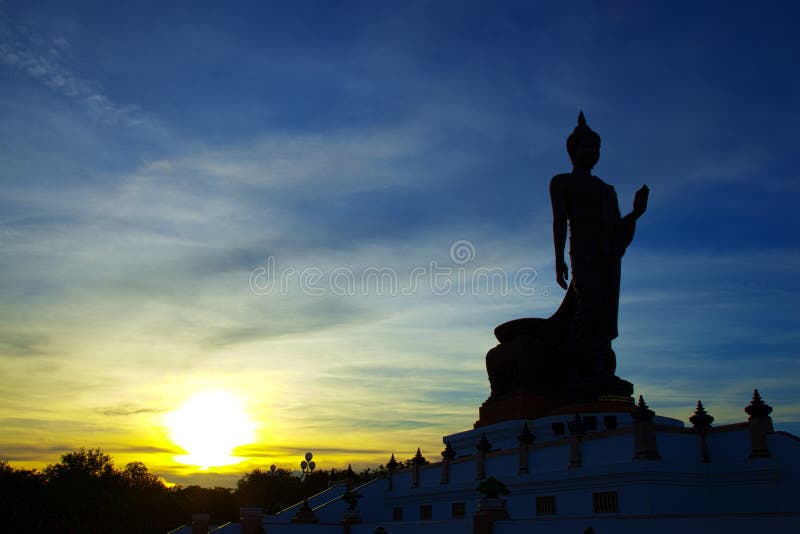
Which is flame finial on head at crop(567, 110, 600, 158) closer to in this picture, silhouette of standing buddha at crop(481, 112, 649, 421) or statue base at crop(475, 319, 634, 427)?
silhouette of standing buddha at crop(481, 112, 649, 421)

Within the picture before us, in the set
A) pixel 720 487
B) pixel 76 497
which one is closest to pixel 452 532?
pixel 720 487

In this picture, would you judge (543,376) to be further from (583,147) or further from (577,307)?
(583,147)

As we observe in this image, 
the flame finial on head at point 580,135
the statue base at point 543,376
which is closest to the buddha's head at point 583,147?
the flame finial on head at point 580,135

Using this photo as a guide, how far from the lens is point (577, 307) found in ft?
112

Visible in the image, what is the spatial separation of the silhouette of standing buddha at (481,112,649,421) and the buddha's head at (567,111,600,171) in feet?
0.16

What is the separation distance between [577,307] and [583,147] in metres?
7.61

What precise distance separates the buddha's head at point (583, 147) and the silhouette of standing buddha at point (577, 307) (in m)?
0.05

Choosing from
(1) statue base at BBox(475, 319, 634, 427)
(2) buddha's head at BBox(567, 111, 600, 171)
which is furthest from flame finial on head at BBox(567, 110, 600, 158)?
(1) statue base at BBox(475, 319, 634, 427)

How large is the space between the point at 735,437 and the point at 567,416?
8.27 m

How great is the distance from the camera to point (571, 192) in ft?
113

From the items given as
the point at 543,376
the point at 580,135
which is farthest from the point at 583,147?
the point at 543,376

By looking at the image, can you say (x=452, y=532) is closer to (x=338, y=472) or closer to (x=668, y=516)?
(x=668, y=516)

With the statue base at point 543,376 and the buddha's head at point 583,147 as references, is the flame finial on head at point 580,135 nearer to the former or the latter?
the buddha's head at point 583,147

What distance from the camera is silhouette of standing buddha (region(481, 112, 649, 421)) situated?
32375 millimetres
